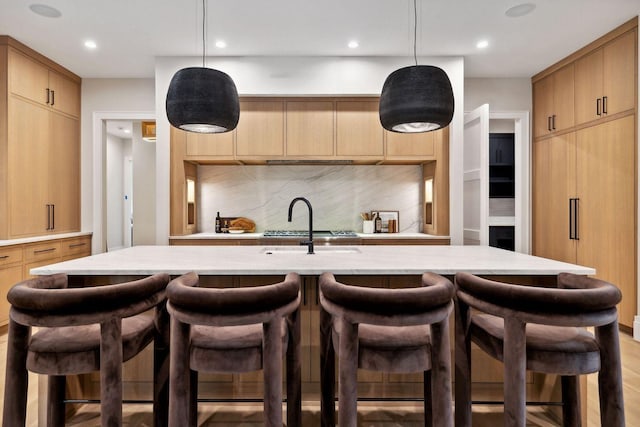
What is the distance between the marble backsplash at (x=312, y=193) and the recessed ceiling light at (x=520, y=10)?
1.88 m

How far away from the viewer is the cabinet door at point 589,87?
141 inches

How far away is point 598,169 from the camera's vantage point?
3600 mm

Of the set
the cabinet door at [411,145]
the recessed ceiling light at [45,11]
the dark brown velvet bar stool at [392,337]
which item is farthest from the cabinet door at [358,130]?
the dark brown velvet bar stool at [392,337]

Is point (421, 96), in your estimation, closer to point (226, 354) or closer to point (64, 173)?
point (226, 354)

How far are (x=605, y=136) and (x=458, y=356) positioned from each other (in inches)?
125

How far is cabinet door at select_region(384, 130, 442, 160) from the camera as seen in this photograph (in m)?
4.02

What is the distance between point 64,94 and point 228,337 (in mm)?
4328

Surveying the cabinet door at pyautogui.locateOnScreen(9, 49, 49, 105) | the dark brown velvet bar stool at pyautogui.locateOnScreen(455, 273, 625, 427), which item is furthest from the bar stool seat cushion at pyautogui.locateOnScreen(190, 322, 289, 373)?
the cabinet door at pyautogui.locateOnScreen(9, 49, 49, 105)

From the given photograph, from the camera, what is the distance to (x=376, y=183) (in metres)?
4.58

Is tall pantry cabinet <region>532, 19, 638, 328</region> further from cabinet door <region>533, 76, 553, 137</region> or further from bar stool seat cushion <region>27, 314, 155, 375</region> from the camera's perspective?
bar stool seat cushion <region>27, 314, 155, 375</region>

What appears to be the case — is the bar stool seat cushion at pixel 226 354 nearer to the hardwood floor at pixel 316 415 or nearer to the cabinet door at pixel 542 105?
the hardwood floor at pixel 316 415

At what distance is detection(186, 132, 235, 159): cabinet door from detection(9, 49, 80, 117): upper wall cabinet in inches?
62.8

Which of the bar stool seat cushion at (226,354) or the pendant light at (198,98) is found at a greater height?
the pendant light at (198,98)

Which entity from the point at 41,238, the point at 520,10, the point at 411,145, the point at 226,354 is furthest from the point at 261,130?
the point at 226,354
